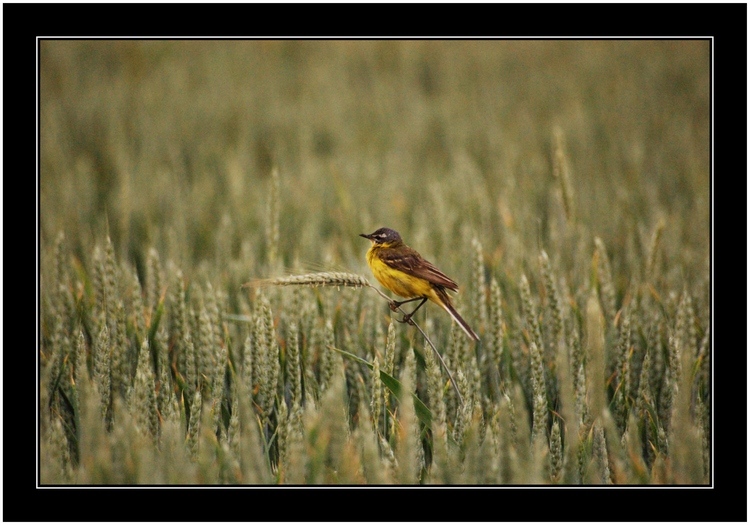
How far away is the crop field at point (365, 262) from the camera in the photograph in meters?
2.11

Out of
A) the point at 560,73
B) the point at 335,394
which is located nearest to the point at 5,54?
the point at 335,394

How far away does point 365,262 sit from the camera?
4312 millimetres

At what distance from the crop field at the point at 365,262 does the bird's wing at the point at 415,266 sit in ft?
0.80

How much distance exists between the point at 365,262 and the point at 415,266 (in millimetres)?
1878

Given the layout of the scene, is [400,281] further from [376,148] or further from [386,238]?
[376,148]

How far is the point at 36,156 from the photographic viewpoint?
2.49 meters

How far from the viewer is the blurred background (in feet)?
14.2

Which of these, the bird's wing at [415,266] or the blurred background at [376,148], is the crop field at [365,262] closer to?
the blurred background at [376,148]

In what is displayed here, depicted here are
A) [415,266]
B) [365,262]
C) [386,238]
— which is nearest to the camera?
[415,266]

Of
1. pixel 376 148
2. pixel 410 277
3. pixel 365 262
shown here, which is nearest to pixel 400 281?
pixel 410 277

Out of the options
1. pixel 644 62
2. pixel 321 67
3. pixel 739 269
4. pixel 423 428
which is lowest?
pixel 423 428

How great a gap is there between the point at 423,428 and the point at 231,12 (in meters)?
1.88

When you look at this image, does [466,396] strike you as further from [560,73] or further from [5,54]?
[560,73]

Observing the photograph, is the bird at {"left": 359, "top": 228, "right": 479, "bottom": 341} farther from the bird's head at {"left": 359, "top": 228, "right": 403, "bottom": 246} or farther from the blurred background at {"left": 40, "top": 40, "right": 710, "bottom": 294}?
the blurred background at {"left": 40, "top": 40, "right": 710, "bottom": 294}
